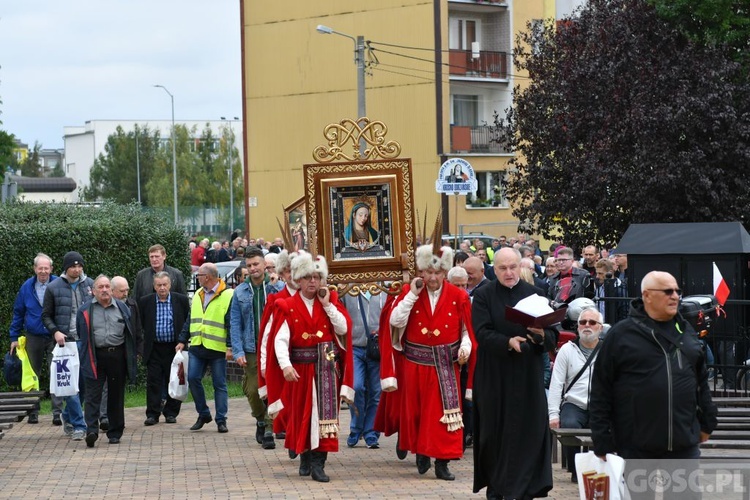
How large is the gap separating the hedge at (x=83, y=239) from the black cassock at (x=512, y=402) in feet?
32.3

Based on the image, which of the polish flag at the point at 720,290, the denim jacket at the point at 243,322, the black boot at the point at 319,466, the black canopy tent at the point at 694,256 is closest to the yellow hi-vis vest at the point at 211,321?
the denim jacket at the point at 243,322

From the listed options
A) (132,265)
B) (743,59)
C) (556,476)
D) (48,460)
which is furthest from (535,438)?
(743,59)

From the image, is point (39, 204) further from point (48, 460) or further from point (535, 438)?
point (535, 438)

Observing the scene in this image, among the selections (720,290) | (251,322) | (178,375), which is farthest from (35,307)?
(720,290)

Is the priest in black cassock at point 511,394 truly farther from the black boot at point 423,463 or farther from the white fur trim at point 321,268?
the white fur trim at point 321,268

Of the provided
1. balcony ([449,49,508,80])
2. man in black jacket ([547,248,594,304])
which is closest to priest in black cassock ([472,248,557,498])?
man in black jacket ([547,248,594,304])

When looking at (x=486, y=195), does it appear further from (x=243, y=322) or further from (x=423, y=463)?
(x=423, y=463)

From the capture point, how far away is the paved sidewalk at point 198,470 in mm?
11367

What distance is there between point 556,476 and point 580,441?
2278 mm

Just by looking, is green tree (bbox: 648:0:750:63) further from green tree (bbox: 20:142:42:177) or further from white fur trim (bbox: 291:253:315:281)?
green tree (bbox: 20:142:42:177)

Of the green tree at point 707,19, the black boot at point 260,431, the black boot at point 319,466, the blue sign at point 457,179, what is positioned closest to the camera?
the black boot at point 319,466

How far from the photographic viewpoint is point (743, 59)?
25.4 m

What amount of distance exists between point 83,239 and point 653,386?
1239 cm

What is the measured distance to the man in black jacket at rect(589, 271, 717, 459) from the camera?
7.97 meters
